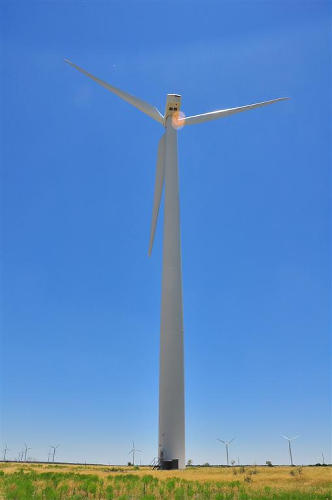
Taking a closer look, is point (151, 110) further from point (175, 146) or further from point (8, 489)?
point (8, 489)

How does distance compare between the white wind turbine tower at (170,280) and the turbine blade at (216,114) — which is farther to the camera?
the turbine blade at (216,114)

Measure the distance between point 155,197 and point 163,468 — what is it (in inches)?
1214

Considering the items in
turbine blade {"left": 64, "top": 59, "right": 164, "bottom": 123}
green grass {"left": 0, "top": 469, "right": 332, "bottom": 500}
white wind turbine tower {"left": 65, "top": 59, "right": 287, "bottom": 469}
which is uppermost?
turbine blade {"left": 64, "top": 59, "right": 164, "bottom": 123}

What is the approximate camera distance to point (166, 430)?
41.0 meters

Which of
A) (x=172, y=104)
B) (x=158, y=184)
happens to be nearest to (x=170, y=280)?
(x=158, y=184)

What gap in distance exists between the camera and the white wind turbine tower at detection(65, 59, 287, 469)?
41.0m

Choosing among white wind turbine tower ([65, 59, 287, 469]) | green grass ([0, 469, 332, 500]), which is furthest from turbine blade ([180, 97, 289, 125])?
green grass ([0, 469, 332, 500])

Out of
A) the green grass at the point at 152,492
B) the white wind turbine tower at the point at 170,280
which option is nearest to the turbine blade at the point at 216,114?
the white wind turbine tower at the point at 170,280

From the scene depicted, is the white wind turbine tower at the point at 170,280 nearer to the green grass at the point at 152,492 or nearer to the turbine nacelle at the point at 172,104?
the turbine nacelle at the point at 172,104

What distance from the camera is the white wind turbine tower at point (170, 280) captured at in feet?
135

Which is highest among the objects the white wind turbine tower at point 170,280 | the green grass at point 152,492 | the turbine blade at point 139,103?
the turbine blade at point 139,103

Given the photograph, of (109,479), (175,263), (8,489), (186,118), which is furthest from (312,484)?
(186,118)

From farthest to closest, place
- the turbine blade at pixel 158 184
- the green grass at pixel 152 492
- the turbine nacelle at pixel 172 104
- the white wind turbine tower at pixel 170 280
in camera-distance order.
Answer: the turbine nacelle at pixel 172 104
the turbine blade at pixel 158 184
the white wind turbine tower at pixel 170 280
the green grass at pixel 152 492

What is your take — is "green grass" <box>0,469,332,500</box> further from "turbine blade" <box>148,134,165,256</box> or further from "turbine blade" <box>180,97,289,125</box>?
"turbine blade" <box>180,97,289,125</box>
